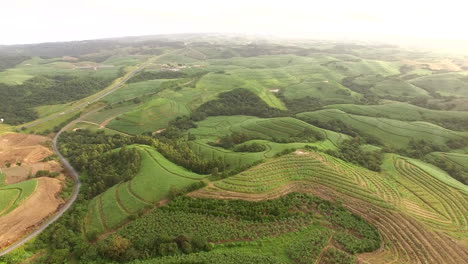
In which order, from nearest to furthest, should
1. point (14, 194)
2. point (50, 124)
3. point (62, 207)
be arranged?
point (14, 194) → point (62, 207) → point (50, 124)

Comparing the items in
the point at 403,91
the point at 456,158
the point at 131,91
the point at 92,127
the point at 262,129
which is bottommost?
the point at 456,158

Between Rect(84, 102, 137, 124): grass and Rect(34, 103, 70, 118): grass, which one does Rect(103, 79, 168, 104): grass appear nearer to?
Rect(84, 102, 137, 124): grass

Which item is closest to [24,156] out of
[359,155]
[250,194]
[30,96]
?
[250,194]

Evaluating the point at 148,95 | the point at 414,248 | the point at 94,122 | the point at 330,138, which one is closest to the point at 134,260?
the point at 414,248

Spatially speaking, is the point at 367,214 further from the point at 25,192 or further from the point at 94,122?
the point at 94,122

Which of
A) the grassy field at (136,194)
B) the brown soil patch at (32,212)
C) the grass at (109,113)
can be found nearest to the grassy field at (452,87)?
the grassy field at (136,194)

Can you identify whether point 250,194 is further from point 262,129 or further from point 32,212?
point 262,129

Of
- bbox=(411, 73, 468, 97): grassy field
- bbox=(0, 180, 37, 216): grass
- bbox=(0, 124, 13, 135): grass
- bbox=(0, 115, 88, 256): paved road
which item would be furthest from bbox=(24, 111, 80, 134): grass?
bbox=(411, 73, 468, 97): grassy field

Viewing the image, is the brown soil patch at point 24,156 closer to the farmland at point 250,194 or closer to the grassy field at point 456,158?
the farmland at point 250,194
